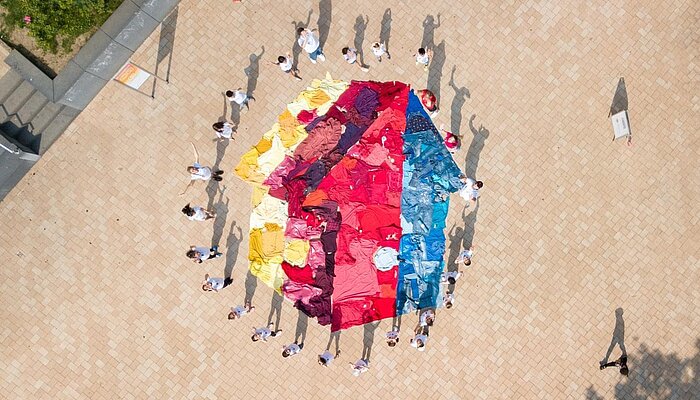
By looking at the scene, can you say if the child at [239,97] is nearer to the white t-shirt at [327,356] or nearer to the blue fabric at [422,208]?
the blue fabric at [422,208]

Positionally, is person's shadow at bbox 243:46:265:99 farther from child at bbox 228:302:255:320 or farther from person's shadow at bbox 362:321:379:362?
person's shadow at bbox 362:321:379:362

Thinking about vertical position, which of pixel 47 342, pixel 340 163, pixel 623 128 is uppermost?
pixel 623 128

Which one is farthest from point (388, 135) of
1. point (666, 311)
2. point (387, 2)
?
point (666, 311)

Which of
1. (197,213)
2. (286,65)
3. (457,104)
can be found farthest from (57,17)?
(457,104)

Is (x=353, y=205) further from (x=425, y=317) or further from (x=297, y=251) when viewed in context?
(x=425, y=317)

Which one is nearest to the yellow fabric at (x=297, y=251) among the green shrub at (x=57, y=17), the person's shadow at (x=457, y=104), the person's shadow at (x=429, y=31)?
the person's shadow at (x=457, y=104)

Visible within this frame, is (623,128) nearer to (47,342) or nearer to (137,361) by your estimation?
(137,361)

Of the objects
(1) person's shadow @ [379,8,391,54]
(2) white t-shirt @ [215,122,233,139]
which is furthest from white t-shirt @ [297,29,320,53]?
(2) white t-shirt @ [215,122,233,139]
